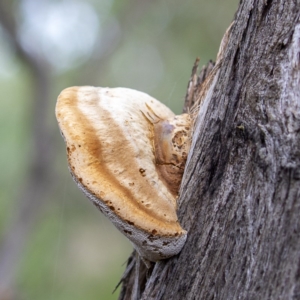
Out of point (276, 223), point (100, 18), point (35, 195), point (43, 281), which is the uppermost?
point (100, 18)

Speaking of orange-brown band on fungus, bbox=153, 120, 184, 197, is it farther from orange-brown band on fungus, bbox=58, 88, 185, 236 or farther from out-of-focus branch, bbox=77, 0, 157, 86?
out-of-focus branch, bbox=77, 0, 157, 86

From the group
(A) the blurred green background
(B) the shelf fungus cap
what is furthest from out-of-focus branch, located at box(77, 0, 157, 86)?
(B) the shelf fungus cap

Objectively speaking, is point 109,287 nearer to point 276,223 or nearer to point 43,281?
point 43,281

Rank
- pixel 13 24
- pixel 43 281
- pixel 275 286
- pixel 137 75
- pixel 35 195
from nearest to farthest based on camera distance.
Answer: pixel 275 286, pixel 13 24, pixel 35 195, pixel 43 281, pixel 137 75

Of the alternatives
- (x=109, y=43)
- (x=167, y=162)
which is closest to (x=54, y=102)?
(x=109, y=43)

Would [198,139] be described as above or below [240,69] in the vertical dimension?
below

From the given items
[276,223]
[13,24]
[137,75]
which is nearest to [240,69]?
[276,223]

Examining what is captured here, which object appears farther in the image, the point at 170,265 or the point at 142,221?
the point at 170,265

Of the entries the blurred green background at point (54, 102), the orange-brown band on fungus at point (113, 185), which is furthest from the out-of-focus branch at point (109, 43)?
the orange-brown band on fungus at point (113, 185)

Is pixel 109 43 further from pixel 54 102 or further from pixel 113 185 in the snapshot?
pixel 113 185
